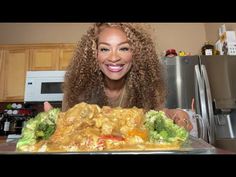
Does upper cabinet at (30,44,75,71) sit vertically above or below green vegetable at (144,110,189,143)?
above

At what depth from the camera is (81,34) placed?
3.76 meters

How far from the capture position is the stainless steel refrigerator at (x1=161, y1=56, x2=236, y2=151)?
2322 millimetres

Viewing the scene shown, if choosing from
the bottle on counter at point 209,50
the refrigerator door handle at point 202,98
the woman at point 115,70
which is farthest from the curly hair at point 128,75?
the bottle on counter at point 209,50

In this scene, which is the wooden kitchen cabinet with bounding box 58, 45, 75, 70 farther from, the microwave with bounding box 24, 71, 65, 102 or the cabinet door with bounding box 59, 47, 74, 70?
the microwave with bounding box 24, 71, 65, 102

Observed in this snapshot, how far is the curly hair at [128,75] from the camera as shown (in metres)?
1.62

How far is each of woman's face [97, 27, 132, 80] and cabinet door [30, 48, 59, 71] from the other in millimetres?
1906

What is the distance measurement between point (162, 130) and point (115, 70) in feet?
2.25

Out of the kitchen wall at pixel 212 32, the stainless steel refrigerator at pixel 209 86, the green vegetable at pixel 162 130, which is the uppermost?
the kitchen wall at pixel 212 32

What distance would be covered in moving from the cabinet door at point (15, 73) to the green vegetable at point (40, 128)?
2.47m

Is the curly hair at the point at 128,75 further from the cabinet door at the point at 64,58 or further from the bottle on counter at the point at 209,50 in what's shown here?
the cabinet door at the point at 64,58

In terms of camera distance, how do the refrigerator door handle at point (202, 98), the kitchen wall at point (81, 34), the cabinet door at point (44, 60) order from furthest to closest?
the kitchen wall at point (81, 34), the cabinet door at point (44, 60), the refrigerator door handle at point (202, 98)

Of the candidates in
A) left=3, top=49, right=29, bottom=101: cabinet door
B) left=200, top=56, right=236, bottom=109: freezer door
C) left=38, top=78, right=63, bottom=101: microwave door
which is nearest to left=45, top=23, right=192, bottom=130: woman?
left=200, top=56, right=236, bottom=109: freezer door
